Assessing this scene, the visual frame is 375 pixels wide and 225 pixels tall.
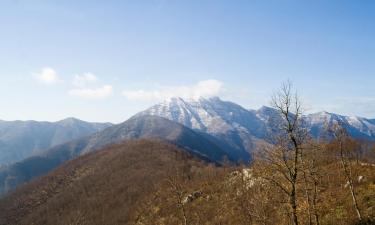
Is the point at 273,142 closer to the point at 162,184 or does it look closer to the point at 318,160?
the point at 318,160

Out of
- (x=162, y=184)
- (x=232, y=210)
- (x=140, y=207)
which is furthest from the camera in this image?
(x=162, y=184)

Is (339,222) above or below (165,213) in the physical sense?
above

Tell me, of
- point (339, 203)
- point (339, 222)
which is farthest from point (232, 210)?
point (339, 222)

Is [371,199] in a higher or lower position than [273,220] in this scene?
higher

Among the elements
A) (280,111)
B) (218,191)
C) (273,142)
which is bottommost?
(218,191)

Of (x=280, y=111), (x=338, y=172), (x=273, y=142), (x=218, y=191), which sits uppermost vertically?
(x=280, y=111)

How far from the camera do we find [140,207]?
173 metres

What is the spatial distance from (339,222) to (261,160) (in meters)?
24.3

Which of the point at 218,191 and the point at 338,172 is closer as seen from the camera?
the point at 338,172

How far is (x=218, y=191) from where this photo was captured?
13762cm

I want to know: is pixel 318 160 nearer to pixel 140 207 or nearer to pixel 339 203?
pixel 339 203

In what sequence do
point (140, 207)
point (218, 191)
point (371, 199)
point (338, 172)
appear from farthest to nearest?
point (140, 207), point (218, 191), point (338, 172), point (371, 199)

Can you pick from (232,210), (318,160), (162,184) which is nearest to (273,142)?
(318,160)

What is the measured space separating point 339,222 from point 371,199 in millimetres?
9795
